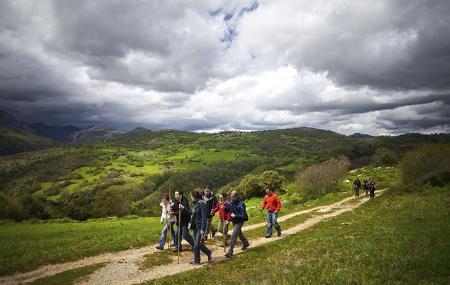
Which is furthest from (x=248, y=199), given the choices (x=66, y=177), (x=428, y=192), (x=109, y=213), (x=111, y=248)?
(x=66, y=177)

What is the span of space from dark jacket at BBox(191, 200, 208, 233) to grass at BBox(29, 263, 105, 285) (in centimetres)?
553

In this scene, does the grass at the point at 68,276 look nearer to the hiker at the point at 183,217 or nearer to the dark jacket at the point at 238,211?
the hiker at the point at 183,217

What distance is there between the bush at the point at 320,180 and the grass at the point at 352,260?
4071cm

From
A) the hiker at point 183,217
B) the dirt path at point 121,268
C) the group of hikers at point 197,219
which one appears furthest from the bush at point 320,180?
the hiker at point 183,217

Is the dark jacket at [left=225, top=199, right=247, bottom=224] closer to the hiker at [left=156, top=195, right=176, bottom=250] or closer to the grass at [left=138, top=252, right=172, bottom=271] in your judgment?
the hiker at [left=156, top=195, right=176, bottom=250]

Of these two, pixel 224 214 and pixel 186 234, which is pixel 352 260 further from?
pixel 224 214

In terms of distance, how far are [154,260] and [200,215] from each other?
12.3ft

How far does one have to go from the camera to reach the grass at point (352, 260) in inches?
484

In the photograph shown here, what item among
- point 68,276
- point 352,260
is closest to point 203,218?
point 68,276

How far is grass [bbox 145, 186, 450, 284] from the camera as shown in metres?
12.3

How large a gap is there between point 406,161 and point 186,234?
50610 millimetres

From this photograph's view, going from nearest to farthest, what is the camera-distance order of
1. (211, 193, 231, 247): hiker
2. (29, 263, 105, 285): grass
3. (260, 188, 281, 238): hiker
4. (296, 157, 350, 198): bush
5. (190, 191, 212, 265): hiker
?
(29, 263, 105, 285): grass, (190, 191, 212, 265): hiker, (211, 193, 231, 247): hiker, (260, 188, 281, 238): hiker, (296, 157, 350, 198): bush

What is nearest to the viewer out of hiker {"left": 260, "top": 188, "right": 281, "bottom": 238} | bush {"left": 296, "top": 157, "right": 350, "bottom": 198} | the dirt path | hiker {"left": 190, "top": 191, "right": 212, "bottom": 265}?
the dirt path

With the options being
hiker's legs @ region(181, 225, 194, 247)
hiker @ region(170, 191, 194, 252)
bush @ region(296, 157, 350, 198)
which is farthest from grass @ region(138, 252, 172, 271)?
bush @ region(296, 157, 350, 198)
